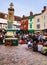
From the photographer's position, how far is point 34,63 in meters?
14.0

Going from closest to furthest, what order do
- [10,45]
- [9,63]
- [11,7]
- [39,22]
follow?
[9,63] < [10,45] < [11,7] < [39,22]

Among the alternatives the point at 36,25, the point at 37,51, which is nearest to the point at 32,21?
the point at 36,25

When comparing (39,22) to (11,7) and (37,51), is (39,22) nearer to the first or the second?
(11,7)

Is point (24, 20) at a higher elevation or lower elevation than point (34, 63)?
higher

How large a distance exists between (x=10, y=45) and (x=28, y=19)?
160 ft

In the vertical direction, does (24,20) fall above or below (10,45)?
above

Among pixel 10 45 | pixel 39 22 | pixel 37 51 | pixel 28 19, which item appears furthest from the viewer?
pixel 28 19

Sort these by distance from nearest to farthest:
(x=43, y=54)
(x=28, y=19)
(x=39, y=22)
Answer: (x=43, y=54) → (x=39, y=22) → (x=28, y=19)

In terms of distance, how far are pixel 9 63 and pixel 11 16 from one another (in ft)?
65.0

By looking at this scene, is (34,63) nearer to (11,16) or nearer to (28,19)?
(11,16)

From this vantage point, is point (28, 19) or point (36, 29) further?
point (28, 19)

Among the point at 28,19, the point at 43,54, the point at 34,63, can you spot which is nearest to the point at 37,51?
the point at 43,54

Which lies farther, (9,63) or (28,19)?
(28,19)

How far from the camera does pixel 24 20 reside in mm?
76500
